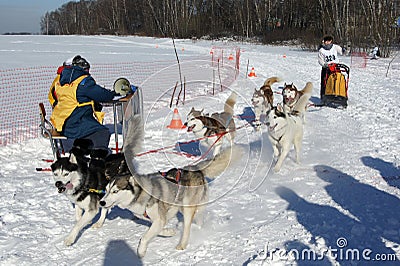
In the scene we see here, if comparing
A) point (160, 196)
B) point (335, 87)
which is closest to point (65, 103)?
point (160, 196)

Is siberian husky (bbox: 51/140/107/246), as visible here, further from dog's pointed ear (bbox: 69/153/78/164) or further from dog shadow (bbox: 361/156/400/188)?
dog shadow (bbox: 361/156/400/188)

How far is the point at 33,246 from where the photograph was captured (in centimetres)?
291

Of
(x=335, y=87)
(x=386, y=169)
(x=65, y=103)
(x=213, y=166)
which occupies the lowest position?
(x=386, y=169)

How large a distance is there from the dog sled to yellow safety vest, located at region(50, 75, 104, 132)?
5568 mm

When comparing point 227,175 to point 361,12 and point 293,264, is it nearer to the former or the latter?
point 293,264

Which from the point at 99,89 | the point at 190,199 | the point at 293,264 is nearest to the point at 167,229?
the point at 190,199

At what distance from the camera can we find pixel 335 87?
7.77 metres

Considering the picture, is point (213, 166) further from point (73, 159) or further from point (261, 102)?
point (261, 102)

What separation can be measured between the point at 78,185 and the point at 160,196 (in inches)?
26.7

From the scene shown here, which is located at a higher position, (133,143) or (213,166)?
(133,143)

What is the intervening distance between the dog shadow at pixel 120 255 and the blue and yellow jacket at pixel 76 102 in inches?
50.5

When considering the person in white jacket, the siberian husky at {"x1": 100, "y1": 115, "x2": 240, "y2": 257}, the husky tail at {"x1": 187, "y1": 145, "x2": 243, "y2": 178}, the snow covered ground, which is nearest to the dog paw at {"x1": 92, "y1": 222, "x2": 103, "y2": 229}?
the snow covered ground

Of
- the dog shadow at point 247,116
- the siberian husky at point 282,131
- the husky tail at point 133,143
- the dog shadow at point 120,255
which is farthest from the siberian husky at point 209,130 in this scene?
the dog shadow at point 247,116

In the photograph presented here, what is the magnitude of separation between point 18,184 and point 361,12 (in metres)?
23.5
